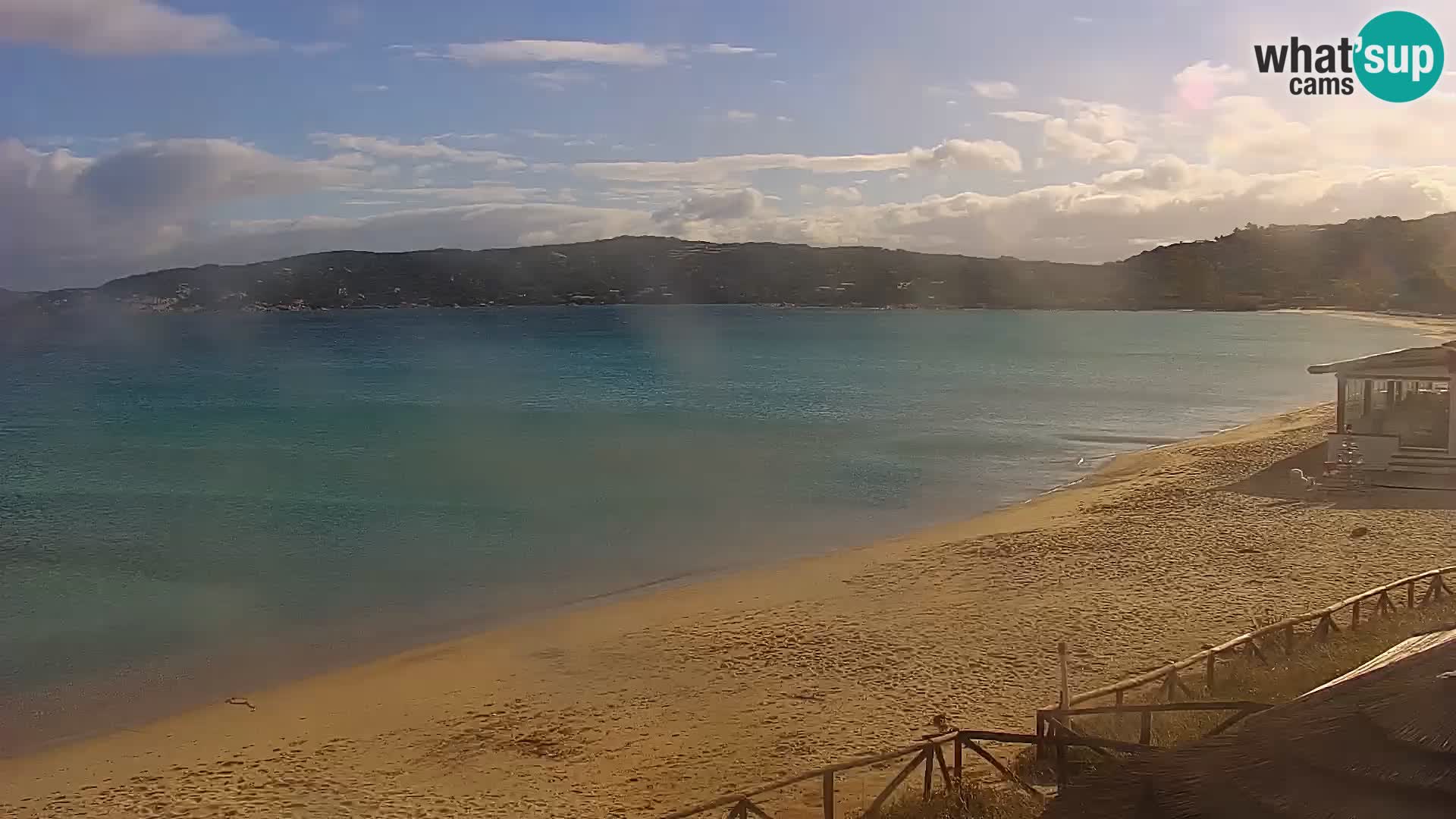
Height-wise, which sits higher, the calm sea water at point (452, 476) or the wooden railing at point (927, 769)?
the wooden railing at point (927, 769)

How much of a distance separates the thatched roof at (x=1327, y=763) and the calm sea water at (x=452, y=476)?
1283cm

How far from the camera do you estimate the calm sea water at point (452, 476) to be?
18078mm

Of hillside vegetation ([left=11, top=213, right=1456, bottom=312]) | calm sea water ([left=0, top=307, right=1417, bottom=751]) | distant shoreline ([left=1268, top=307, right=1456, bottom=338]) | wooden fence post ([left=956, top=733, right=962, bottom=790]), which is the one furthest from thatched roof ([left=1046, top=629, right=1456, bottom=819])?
hillside vegetation ([left=11, top=213, right=1456, bottom=312])

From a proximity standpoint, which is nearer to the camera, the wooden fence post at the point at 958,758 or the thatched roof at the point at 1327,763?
the thatched roof at the point at 1327,763

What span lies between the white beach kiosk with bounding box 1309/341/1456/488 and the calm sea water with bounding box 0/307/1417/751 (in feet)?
25.1

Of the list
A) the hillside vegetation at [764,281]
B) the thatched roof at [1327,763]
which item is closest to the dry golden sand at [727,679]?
the thatched roof at [1327,763]

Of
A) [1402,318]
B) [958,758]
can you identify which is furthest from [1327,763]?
[1402,318]

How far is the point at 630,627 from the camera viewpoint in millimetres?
16062

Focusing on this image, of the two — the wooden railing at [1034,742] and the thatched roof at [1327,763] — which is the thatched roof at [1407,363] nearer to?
the wooden railing at [1034,742]

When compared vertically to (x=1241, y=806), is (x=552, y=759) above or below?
below

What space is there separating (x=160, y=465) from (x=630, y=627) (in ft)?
85.3

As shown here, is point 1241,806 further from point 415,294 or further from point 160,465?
point 415,294

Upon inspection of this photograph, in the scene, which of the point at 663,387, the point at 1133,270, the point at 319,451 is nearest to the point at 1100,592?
the point at 319,451

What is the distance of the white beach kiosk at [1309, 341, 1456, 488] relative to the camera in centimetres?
2086
